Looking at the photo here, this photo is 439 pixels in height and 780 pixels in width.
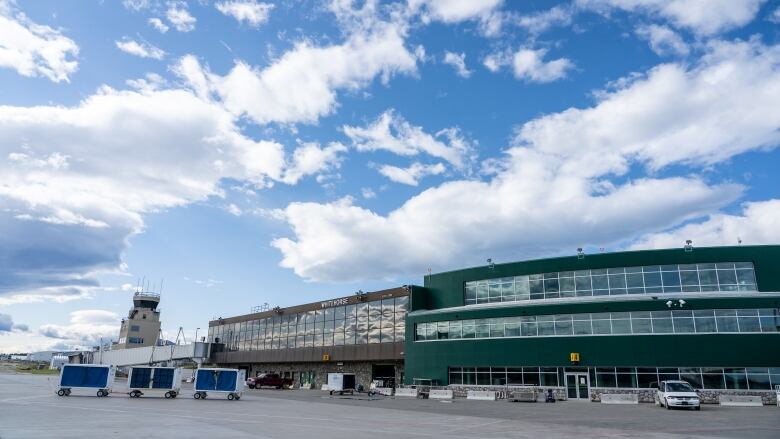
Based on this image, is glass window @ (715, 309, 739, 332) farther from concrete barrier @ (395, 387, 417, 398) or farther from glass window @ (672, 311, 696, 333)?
concrete barrier @ (395, 387, 417, 398)

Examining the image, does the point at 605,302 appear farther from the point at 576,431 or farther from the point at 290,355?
the point at 290,355

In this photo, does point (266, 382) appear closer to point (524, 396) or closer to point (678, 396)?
point (524, 396)

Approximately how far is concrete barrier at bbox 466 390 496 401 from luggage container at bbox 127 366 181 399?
83.9ft

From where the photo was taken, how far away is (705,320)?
43875mm

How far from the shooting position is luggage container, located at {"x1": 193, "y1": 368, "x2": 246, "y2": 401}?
1709 inches

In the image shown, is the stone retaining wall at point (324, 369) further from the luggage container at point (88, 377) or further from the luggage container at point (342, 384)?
the luggage container at point (88, 377)

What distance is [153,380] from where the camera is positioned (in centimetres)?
4406

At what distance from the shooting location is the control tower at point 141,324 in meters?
120

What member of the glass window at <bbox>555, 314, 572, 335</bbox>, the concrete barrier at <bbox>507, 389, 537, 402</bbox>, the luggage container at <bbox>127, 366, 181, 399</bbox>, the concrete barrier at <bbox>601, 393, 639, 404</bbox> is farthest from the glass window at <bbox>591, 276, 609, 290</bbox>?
the luggage container at <bbox>127, 366, 181, 399</bbox>

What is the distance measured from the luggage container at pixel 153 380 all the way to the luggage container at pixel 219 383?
179 cm

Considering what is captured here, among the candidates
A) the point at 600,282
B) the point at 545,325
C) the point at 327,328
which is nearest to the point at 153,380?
the point at 327,328

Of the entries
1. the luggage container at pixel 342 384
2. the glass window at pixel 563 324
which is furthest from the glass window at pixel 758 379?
the luggage container at pixel 342 384

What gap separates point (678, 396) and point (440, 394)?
22.3 meters

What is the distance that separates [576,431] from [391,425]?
740 cm
